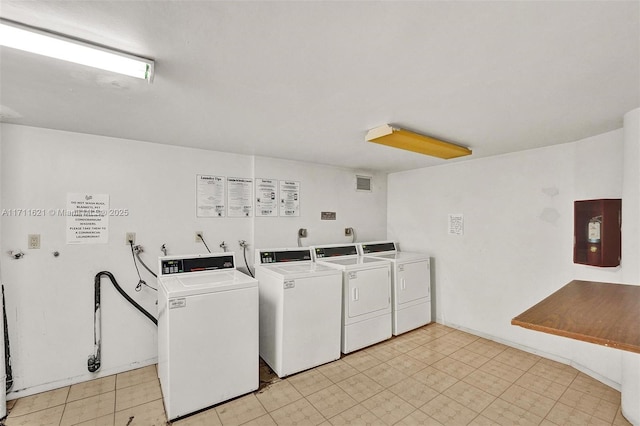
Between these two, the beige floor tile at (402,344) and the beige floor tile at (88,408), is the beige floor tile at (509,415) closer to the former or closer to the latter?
the beige floor tile at (402,344)

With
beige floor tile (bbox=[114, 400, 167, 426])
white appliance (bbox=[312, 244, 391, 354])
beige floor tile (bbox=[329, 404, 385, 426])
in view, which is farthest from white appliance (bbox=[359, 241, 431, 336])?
beige floor tile (bbox=[114, 400, 167, 426])

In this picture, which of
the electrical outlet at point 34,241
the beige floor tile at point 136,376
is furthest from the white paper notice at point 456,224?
the electrical outlet at point 34,241

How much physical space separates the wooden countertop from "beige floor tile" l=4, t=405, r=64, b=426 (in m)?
2.96

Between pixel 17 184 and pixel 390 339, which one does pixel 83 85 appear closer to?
pixel 17 184

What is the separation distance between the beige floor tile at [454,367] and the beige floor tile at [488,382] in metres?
0.05

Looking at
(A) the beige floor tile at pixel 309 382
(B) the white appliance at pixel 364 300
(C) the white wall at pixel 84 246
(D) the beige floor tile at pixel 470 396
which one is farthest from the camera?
(B) the white appliance at pixel 364 300

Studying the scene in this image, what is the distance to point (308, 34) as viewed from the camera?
1137 millimetres

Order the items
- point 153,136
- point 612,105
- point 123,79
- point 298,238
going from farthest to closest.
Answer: point 298,238, point 153,136, point 612,105, point 123,79

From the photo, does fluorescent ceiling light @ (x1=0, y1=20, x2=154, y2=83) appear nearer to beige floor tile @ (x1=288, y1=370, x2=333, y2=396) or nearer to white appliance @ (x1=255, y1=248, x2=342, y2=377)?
white appliance @ (x1=255, y1=248, x2=342, y2=377)

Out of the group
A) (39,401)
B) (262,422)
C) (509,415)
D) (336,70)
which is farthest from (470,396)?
(39,401)

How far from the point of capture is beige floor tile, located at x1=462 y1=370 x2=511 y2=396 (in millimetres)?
2357

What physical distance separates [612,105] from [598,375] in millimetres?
2279

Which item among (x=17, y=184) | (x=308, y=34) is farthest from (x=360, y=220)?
(x=17, y=184)

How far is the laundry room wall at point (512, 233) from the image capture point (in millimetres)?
2578
